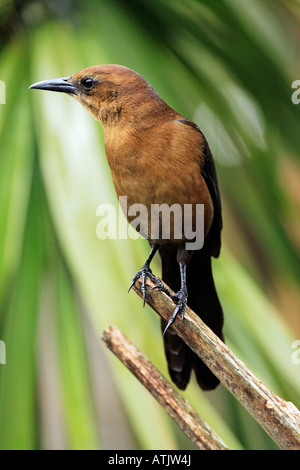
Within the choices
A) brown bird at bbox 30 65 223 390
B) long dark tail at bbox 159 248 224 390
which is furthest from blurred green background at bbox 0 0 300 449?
brown bird at bbox 30 65 223 390

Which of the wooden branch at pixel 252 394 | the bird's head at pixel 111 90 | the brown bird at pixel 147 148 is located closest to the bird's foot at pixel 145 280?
the brown bird at pixel 147 148

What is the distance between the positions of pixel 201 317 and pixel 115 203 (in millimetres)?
310

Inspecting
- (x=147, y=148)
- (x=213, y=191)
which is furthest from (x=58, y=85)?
(x=213, y=191)

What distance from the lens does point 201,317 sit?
4.04 ft

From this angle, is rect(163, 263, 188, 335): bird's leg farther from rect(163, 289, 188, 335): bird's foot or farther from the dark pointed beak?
the dark pointed beak

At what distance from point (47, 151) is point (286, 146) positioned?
0.57 m

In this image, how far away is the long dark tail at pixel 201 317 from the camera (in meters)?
1.22

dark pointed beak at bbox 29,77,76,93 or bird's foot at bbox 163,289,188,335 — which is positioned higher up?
dark pointed beak at bbox 29,77,76,93

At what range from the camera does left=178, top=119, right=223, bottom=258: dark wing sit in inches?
45.1

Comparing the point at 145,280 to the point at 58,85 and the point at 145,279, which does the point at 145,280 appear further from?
the point at 58,85

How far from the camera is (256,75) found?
53.4 inches

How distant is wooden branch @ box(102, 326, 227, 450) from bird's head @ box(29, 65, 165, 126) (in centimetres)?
41
